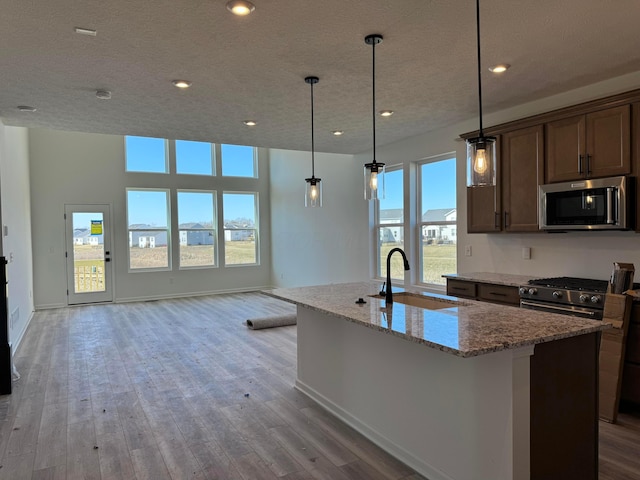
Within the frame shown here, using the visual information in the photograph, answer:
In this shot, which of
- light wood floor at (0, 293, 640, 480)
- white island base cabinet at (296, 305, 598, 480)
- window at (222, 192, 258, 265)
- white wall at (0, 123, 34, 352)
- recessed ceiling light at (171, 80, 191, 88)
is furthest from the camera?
window at (222, 192, 258, 265)

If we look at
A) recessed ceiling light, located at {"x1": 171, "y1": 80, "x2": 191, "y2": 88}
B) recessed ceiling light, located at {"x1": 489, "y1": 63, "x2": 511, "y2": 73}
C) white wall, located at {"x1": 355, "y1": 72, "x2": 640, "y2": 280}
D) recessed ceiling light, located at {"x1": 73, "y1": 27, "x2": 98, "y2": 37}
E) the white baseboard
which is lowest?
the white baseboard

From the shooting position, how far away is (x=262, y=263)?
9.88 meters

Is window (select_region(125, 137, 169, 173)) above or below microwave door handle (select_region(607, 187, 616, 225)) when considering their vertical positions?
above

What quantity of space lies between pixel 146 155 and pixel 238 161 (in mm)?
1942

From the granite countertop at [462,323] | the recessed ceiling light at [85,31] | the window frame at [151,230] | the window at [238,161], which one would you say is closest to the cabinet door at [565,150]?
the granite countertop at [462,323]

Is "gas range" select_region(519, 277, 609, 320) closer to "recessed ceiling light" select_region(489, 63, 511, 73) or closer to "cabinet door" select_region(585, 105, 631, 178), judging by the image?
"cabinet door" select_region(585, 105, 631, 178)

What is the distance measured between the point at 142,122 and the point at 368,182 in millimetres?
2891

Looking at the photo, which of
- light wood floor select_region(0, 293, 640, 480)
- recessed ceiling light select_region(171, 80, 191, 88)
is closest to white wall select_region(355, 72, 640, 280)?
light wood floor select_region(0, 293, 640, 480)

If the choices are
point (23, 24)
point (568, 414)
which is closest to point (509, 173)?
point (568, 414)

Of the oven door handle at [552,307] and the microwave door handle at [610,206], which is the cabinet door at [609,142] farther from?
the oven door handle at [552,307]

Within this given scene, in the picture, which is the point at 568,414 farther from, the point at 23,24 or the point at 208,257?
the point at 208,257

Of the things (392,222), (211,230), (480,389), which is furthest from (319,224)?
(480,389)

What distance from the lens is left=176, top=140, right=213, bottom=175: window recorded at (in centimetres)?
893

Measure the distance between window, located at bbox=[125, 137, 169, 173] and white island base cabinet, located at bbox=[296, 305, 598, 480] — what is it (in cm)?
674
